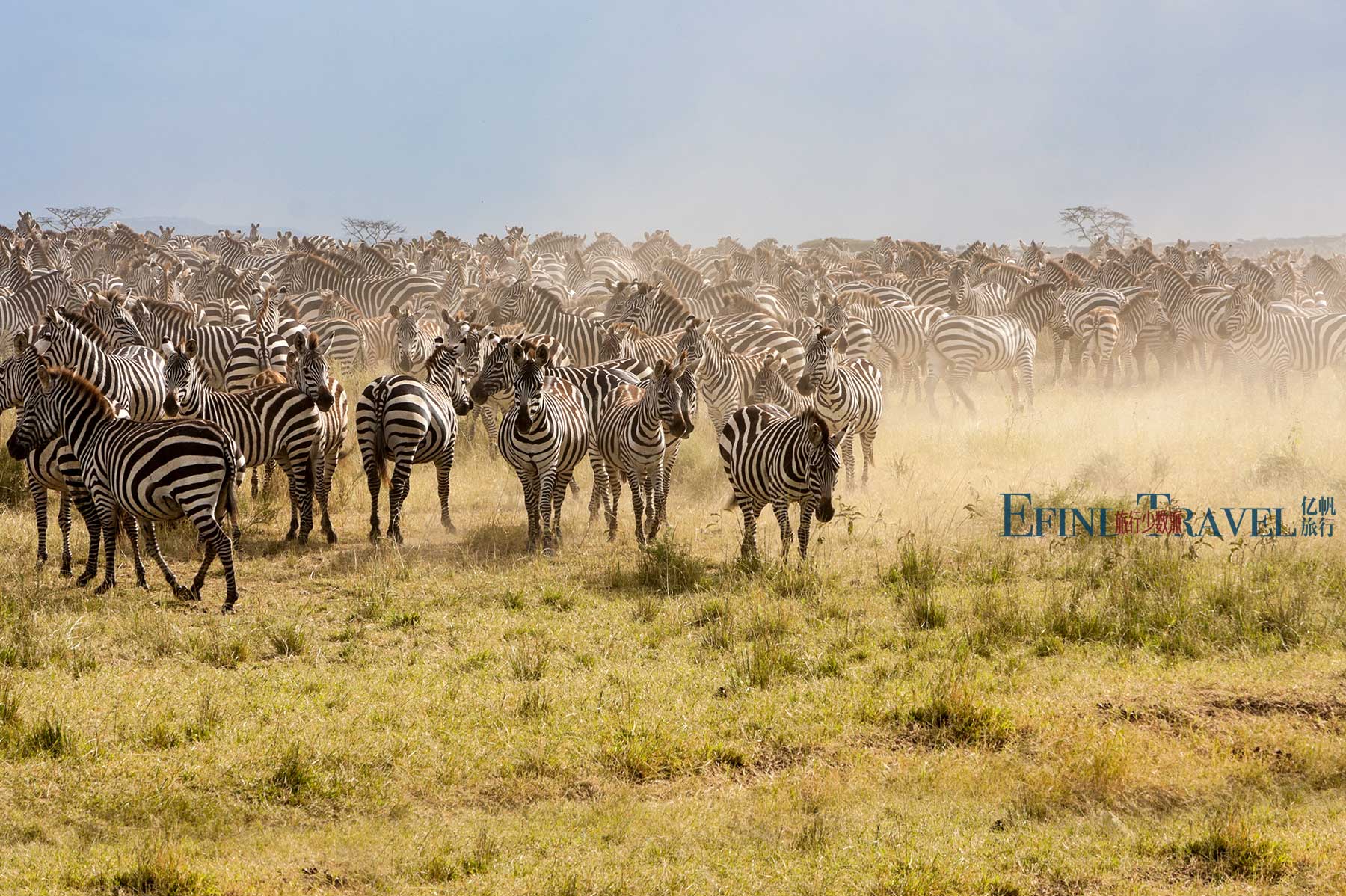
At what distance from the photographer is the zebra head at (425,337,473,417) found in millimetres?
12430

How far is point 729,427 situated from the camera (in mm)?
10289

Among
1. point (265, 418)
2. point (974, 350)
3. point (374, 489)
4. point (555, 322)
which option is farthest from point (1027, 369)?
point (265, 418)

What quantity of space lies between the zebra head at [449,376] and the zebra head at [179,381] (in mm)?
2540

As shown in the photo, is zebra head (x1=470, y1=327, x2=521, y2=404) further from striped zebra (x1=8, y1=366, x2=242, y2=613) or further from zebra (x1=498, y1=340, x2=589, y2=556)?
striped zebra (x1=8, y1=366, x2=242, y2=613)

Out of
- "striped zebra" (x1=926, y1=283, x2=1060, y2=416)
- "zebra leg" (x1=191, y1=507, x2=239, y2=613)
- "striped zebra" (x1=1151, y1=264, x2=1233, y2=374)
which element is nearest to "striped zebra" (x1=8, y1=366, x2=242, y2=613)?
"zebra leg" (x1=191, y1=507, x2=239, y2=613)

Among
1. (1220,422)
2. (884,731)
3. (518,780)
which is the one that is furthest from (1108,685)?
(1220,422)

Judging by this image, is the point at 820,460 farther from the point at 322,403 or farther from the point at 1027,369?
the point at 1027,369

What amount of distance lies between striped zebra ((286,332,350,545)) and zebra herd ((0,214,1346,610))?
32mm

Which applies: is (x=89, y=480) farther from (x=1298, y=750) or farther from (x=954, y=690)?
(x=1298, y=750)

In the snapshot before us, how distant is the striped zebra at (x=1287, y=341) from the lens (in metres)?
18.2

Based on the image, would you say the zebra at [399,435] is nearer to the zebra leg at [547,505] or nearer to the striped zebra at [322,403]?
the striped zebra at [322,403]

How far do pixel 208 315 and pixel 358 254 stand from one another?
15.9 metres

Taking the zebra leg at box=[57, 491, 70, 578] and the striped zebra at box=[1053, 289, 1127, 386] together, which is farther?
the striped zebra at box=[1053, 289, 1127, 386]

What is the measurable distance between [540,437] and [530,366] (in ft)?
2.28
